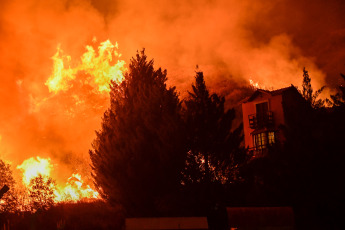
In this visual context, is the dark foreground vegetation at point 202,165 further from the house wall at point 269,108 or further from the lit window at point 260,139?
the lit window at point 260,139

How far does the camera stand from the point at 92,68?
52.9 metres

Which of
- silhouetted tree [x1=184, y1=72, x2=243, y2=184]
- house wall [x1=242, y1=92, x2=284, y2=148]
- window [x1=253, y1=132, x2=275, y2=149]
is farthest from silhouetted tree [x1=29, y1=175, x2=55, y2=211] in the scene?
window [x1=253, y1=132, x2=275, y2=149]

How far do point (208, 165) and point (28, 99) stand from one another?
180 ft

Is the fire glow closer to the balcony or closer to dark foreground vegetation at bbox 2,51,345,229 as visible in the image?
the balcony

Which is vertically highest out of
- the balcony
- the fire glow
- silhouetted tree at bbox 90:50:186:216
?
the fire glow

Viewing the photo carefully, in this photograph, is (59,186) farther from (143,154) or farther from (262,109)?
(262,109)

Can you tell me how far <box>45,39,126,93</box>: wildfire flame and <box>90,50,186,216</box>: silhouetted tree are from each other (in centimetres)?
3139

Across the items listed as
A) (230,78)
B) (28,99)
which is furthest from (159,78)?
(230,78)

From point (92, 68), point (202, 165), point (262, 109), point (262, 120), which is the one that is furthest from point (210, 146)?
point (92, 68)

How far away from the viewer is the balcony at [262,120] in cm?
3455

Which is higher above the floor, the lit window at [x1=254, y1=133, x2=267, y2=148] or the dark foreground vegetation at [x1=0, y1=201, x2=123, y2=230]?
the lit window at [x1=254, y1=133, x2=267, y2=148]

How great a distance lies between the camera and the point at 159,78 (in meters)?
21.2

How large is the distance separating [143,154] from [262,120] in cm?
2146

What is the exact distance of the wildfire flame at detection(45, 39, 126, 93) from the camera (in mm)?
51781
